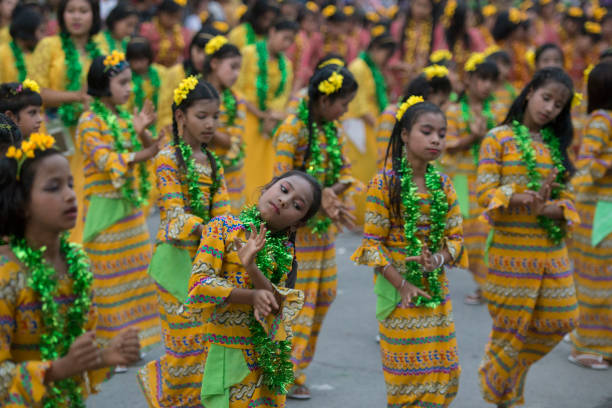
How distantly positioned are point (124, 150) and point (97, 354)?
284 cm

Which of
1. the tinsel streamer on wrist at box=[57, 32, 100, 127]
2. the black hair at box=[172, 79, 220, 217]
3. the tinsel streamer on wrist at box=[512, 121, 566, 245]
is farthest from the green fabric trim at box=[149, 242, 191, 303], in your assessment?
the tinsel streamer on wrist at box=[57, 32, 100, 127]

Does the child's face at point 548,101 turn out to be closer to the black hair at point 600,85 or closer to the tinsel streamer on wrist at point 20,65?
the black hair at point 600,85

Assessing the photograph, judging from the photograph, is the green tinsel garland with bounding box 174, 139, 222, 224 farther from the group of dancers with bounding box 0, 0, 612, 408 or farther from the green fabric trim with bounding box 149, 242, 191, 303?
the green fabric trim with bounding box 149, 242, 191, 303

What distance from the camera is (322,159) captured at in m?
4.83

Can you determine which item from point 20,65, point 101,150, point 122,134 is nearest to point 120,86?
point 122,134

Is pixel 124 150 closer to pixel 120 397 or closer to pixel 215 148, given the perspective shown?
pixel 215 148

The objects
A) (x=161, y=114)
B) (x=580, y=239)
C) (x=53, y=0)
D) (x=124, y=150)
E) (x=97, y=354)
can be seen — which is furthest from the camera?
(x=53, y=0)

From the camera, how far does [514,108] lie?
4730mm

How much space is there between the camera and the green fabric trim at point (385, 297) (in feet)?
12.8

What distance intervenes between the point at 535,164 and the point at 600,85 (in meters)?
1.21

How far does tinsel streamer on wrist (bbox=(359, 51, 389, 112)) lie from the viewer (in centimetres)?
876

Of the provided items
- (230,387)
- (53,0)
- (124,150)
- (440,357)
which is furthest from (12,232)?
(53,0)

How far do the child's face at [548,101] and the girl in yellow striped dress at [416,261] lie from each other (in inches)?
36.9

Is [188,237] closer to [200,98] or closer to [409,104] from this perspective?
[200,98]
